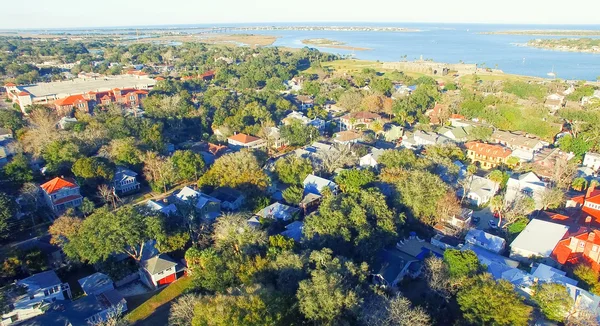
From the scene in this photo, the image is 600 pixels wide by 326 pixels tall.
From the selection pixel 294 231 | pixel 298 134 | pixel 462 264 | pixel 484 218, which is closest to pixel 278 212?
pixel 294 231

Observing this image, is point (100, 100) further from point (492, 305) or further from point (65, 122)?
point (492, 305)

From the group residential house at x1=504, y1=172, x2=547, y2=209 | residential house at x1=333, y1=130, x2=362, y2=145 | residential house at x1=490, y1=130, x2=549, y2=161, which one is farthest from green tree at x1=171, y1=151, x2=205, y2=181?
residential house at x1=490, y1=130, x2=549, y2=161

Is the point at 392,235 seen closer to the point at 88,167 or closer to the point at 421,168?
the point at 421,168

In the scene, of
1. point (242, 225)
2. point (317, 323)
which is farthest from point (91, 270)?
point (317, 323)

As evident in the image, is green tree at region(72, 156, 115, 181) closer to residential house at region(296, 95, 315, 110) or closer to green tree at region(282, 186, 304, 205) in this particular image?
green tree at region(282, 186, 304, 205)

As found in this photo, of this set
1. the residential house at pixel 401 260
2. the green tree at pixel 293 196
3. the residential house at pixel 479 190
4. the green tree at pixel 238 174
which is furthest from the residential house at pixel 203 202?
the residential house at pixel 479 190
